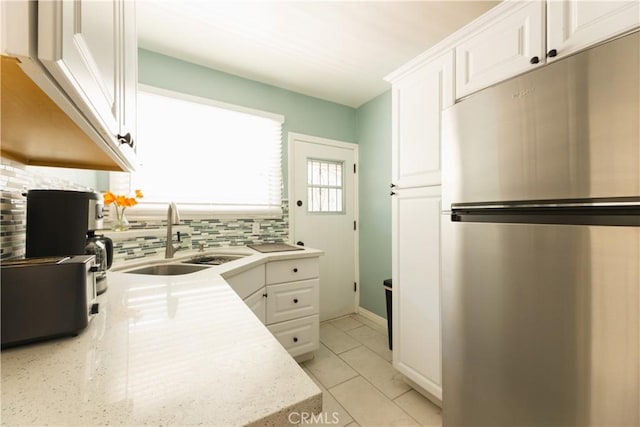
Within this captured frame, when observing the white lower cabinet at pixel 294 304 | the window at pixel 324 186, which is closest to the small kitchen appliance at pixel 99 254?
the white lower cabinet at pixel 294 304

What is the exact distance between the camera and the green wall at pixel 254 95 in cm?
200

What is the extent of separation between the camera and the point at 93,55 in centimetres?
52

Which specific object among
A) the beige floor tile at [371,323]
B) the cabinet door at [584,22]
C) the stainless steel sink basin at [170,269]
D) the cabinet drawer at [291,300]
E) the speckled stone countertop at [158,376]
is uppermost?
the cabinet door at [584,22]

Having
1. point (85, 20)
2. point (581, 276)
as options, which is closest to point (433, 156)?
point (581, 276)

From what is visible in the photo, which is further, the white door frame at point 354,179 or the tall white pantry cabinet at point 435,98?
the white door frame at point 354,179

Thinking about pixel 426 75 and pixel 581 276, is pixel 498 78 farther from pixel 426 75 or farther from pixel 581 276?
pixel 581 276

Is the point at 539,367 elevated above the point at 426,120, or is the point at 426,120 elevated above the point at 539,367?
the point at 426,120

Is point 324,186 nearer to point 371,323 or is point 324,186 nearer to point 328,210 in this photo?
point 328,210

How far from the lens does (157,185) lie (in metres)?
1.95

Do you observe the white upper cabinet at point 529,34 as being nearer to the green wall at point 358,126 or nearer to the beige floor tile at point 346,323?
the green wall at point 358,126

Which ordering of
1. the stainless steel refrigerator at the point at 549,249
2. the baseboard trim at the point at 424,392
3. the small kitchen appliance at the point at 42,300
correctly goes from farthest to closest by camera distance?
the baseboard trim at the point at 424,392
the stainless steel refrigerator at the point at 549,249
the small kitchen appliance at the point at 42,300

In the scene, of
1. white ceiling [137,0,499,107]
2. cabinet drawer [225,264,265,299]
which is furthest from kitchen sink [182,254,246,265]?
white ceiling [137,0,499,107]

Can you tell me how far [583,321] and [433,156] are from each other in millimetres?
941

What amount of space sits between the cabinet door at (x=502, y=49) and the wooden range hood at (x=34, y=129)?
150 centimetres
